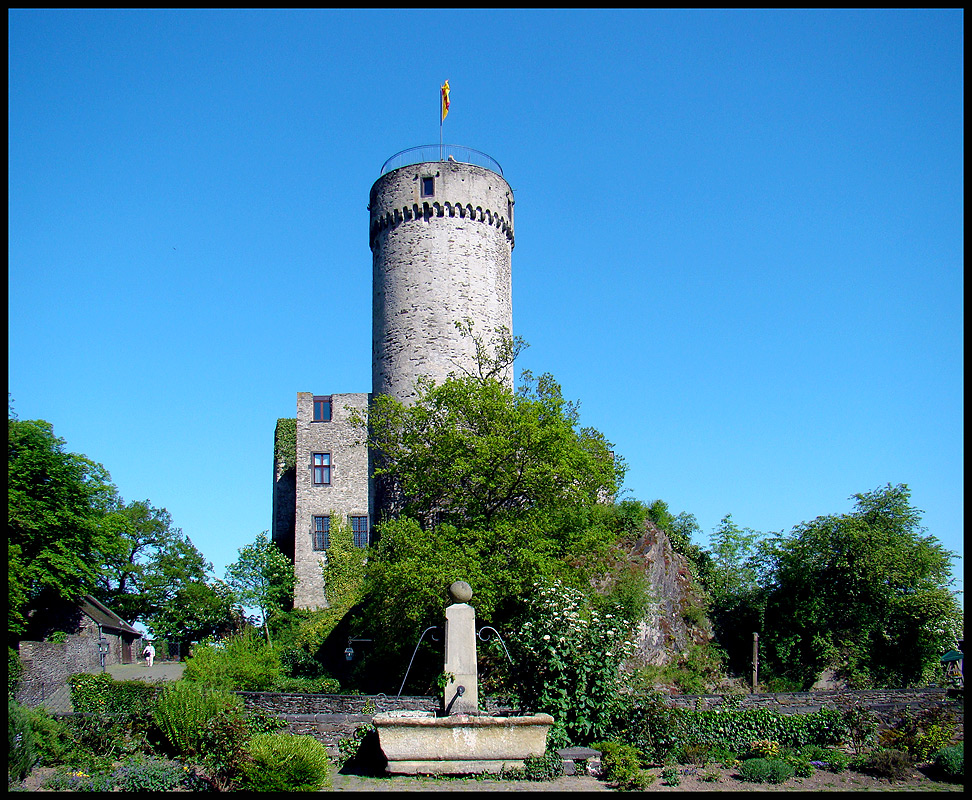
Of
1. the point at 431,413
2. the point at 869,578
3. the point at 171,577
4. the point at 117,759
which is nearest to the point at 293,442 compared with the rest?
the point at 171,577

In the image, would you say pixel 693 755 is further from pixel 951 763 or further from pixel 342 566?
pixel 342 566

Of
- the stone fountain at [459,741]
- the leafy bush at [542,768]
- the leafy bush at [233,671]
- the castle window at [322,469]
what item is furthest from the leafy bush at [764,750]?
the castle window at [322,469]

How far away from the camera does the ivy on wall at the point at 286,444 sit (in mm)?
43750

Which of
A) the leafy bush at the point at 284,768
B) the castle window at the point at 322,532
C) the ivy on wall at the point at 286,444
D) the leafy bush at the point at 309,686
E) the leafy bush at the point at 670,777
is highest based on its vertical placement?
the ivy on wall at the point at 286,444

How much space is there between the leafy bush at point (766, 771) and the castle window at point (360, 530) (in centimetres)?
2717

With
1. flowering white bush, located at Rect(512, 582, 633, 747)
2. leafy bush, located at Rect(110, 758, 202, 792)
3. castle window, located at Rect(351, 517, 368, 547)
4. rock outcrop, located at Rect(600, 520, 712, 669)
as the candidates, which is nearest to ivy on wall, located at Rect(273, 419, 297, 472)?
castle window, located at Rect(351, 517, 368, 547)

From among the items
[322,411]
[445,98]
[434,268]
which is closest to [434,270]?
[434,268]

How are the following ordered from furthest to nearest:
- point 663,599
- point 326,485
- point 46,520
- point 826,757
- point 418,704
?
point 326,485 < point 46,520 < point 663,599 < point 418,704 < point 826,757

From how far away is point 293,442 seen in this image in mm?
43906

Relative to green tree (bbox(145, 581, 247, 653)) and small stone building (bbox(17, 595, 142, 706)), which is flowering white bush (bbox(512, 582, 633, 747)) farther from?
green tree (bbox(145, 581, 247, 653))

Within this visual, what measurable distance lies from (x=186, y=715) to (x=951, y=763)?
39.8ft

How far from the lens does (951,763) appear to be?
13039 millimetres

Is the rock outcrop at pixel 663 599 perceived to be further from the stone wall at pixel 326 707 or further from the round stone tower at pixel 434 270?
the stone wall at pixel 326 707

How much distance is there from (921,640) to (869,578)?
8.01 feet
